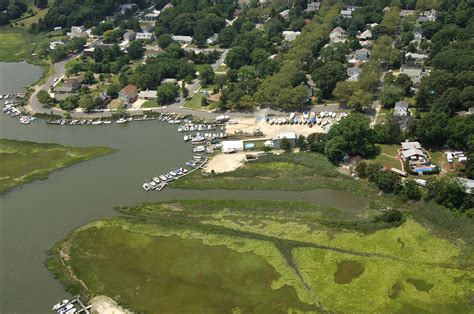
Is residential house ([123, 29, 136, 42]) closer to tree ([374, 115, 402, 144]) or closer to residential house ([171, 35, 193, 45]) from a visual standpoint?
residential house ([171, 35, 193, 45])

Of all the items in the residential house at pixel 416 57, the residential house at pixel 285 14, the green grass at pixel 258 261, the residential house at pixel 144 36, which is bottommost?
the green grass at pixel 258 261

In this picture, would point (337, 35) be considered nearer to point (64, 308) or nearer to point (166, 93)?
point (166, 93)

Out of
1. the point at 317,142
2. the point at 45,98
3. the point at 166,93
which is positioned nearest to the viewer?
the point at 317,142

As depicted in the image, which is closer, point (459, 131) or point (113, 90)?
point (459, 131)

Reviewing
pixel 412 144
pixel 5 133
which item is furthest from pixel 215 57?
pixel 412 144

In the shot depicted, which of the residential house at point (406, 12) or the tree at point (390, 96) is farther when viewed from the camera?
the residential house at point (406, 12)

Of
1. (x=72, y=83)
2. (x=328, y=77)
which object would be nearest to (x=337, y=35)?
(x=328, y=77)

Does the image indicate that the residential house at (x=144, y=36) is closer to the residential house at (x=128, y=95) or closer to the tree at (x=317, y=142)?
the residential house at (x=128, y=95)

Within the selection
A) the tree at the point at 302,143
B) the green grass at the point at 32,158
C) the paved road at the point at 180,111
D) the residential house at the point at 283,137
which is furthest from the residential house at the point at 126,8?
the tree at the point at 302,143
